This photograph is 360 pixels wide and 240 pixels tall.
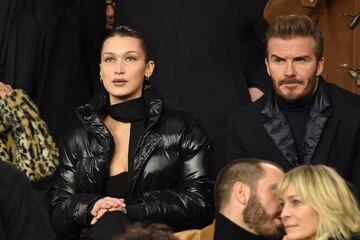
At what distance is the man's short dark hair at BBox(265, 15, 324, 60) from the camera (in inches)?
286

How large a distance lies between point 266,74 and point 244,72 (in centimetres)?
18

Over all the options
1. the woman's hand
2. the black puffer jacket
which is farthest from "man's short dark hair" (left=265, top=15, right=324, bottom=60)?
the woman's hand

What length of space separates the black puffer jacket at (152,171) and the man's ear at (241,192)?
229 mm

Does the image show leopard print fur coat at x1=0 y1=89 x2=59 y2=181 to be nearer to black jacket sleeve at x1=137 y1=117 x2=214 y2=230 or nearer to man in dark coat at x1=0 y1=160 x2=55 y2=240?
black jacket sleeve at x1=137 y1=117 x2=214 y2=230

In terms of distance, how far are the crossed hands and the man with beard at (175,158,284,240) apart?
0.36 meters

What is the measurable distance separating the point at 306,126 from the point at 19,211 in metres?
1.94

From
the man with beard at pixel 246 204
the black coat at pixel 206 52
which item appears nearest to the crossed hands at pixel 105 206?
the man with beard at pixel 246 204

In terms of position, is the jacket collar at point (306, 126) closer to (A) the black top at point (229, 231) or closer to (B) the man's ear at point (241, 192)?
(B) the man's ear at point (241, 192)

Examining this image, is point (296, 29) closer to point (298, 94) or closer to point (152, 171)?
point (298, 94)

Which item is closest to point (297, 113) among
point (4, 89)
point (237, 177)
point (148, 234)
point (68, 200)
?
point (237, 177)

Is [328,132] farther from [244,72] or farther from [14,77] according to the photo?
[14,77]

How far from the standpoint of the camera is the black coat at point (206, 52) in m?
8.03

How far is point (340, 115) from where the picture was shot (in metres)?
7.19

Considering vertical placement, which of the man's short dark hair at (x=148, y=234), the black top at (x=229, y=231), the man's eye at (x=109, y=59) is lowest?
the black top at (x=229, y=231)
